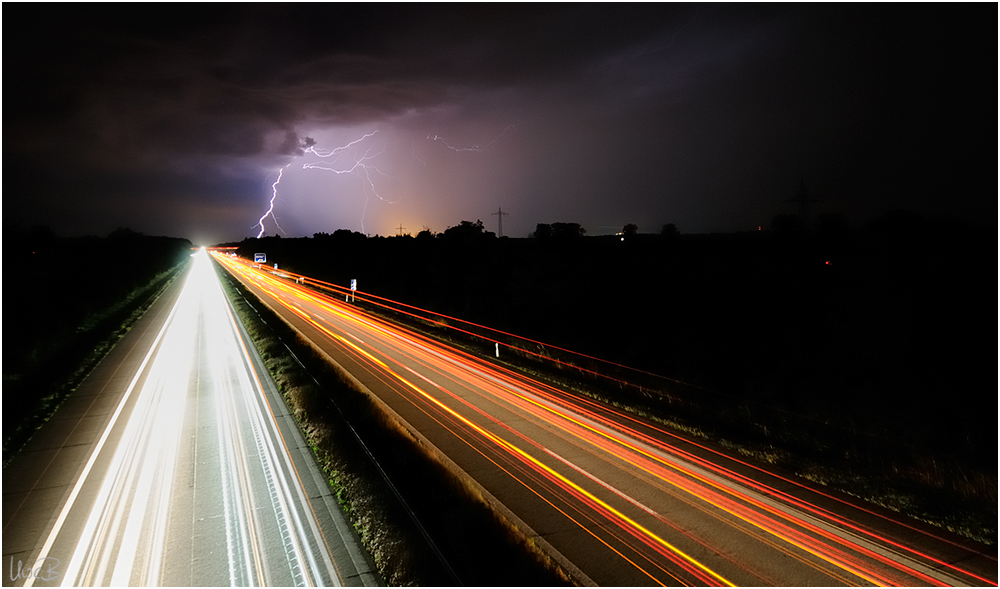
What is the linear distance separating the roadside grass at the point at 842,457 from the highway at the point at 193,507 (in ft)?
27.1

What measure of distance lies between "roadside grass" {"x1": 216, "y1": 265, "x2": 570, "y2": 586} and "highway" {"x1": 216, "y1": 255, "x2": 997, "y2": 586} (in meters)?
0.34

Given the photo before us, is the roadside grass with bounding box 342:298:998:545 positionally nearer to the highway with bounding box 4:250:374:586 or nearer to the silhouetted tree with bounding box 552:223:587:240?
the highway with bounding box 4:250:374:586

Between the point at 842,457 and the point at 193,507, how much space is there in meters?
12.5

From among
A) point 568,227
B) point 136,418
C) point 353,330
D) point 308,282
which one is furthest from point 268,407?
point 568,227

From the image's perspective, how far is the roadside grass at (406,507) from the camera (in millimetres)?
6484

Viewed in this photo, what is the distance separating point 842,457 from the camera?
9.89m

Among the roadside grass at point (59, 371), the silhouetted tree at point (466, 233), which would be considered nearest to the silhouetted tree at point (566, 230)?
the silhouetted tree at point (466, 233)

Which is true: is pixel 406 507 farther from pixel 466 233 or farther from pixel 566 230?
pixel 566 230

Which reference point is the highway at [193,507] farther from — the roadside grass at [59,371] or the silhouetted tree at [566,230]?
the silhouetted tree at [566,230]

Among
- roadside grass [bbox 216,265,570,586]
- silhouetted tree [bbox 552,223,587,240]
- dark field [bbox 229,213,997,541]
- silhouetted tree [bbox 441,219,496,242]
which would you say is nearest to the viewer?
roadside grass [bbox 216,265,570,586]

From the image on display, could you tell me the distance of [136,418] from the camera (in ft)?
40.3

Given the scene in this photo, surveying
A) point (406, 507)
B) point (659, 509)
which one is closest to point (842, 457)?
point (659, 509)

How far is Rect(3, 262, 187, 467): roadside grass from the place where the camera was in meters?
11.8

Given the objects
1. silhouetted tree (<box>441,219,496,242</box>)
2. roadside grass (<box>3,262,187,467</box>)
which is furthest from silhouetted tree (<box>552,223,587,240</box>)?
roadside grass (<box>3,262,187,467</box>)
